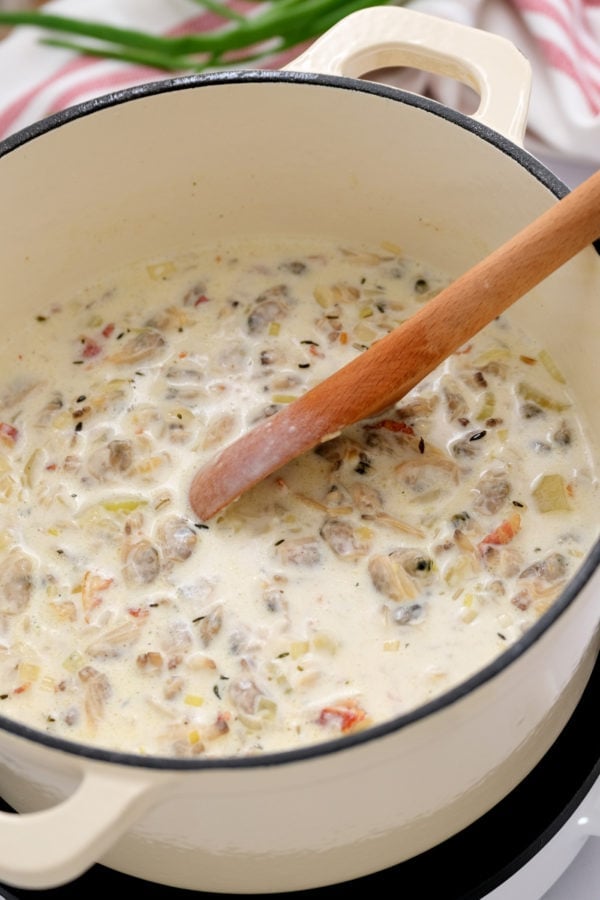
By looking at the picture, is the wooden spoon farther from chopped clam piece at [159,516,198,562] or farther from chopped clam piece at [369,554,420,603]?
chopped clam piece at [369,554,420,603]

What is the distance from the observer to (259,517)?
1.33m

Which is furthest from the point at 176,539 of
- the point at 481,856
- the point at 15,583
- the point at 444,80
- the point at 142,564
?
the point at 444,80

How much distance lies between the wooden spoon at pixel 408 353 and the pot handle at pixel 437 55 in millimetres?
182

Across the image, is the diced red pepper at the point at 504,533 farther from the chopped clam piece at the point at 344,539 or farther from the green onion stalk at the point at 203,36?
the green onion stalk at the point at 203,36

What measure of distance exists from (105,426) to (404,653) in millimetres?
465

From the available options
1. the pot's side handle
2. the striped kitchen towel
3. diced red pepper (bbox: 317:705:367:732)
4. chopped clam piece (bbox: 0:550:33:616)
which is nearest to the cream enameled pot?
the pot's side handle

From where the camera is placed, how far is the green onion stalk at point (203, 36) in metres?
1.89

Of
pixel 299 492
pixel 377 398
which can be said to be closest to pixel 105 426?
pixel 299 492

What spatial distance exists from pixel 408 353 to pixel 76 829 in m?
0.59

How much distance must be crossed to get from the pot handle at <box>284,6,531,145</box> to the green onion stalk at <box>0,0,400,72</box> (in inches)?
21.4

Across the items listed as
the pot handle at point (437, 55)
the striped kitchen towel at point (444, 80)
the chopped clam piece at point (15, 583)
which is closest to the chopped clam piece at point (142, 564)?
the chopped clam piece at point (15, 583)

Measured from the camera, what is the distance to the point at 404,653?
3.95 feet

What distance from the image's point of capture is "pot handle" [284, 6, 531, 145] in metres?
1.30

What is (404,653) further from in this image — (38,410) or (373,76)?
(373,76)
